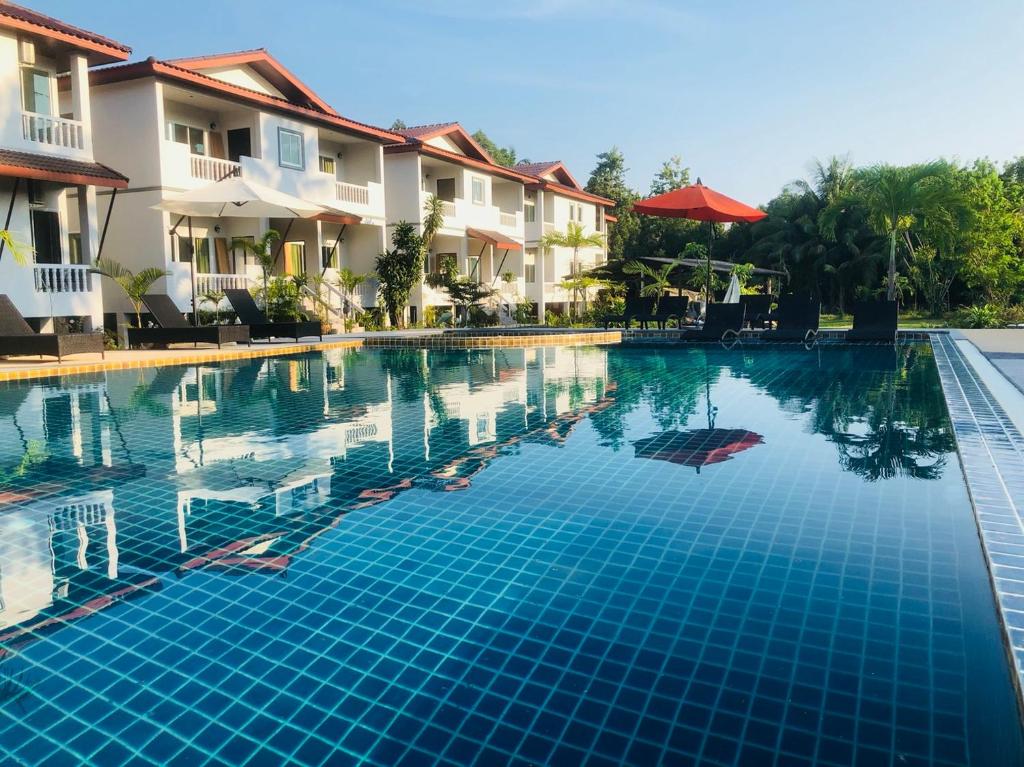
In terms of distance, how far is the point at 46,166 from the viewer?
560 inches

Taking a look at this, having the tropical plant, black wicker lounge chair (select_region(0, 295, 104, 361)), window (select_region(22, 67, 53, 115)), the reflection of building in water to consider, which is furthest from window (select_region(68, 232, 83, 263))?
the reflection of building in water

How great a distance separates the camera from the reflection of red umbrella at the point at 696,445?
5.79 metres

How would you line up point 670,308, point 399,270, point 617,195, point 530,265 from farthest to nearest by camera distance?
point 617,195 < point 530,265 < point 399,270 < point 670,308

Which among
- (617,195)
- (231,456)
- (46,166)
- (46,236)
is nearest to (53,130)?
(46,166)

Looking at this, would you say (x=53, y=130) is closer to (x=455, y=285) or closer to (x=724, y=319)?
(x=455, y=285)

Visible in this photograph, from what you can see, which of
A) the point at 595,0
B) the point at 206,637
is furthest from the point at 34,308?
the point at 206,637

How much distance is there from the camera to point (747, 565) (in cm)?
366

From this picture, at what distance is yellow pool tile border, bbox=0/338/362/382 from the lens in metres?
11.5

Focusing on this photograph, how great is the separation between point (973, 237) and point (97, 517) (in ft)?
90.5

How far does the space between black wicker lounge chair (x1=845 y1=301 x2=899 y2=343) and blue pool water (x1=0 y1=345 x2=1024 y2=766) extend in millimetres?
9028

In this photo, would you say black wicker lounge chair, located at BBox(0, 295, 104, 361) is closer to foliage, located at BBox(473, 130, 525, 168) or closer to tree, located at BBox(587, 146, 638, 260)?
tree, located at BBox(587, 146, 638, 260)

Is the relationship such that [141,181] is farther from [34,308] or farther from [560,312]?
[560,312]

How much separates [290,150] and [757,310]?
508 inches

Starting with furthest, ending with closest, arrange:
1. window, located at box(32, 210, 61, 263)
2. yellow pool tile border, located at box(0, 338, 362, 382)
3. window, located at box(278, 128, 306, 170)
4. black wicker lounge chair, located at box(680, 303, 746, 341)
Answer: window, located at box(278, 128, 306, 170) → black wicker lounge chair, located at box(680, 303, 746, 341) → window, located at box(32, 210, 61, 263) → yellow pool tile border, located at box(0, 338, 362, 382)
